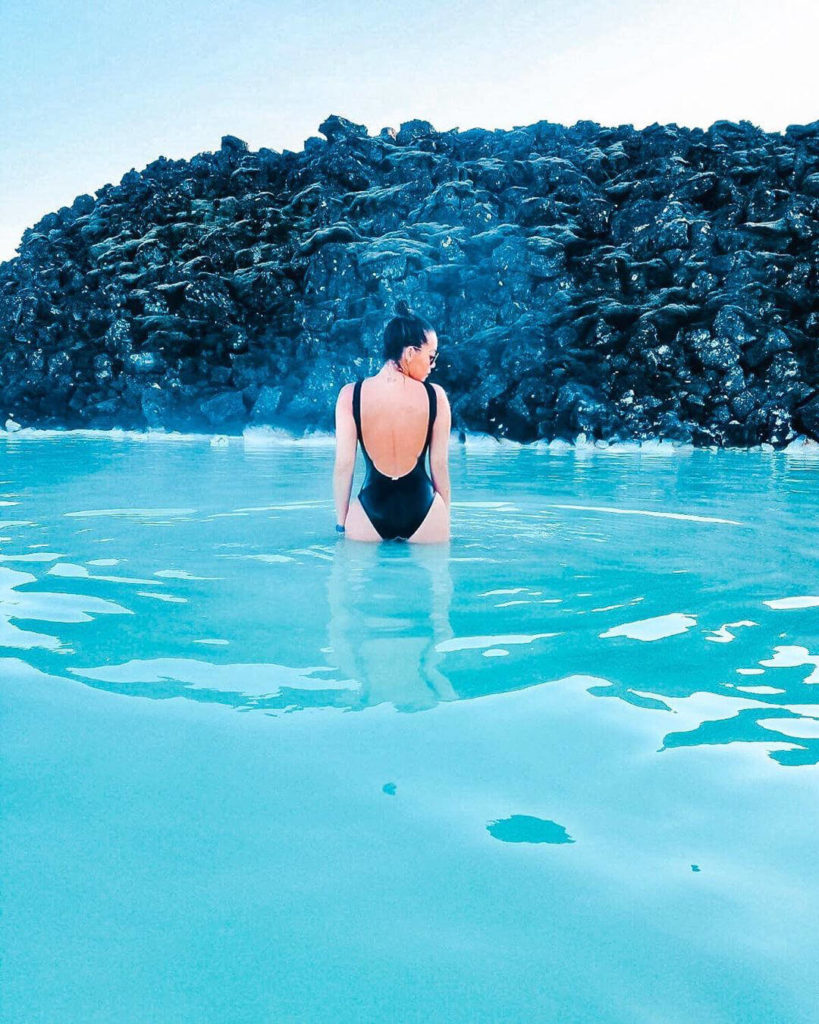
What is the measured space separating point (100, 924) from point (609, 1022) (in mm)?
956

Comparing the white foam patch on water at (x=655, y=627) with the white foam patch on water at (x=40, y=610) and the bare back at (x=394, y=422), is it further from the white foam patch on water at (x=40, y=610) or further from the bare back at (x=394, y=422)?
the white foam patch on water at (x=40, y=610)

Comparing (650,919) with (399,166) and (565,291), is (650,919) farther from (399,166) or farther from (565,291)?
(399,166)

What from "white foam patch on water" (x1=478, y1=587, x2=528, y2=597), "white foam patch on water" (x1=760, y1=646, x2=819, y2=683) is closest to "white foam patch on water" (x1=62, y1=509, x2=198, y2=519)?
"white foam patch on water" (x1=478, y1=587, x2=528, y2=597)

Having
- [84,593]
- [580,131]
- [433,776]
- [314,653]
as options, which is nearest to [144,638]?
[314,653]

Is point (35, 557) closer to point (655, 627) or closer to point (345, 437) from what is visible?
point (345, 437)

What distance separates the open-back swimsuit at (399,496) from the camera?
559cm

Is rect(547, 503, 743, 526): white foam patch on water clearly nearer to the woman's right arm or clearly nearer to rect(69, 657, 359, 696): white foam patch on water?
the woman's right arm

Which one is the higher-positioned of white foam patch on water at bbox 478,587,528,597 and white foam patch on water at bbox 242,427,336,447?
white foam patch on water at bbox 242,427,336,447

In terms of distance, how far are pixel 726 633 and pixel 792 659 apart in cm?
36

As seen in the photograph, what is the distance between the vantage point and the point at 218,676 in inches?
117

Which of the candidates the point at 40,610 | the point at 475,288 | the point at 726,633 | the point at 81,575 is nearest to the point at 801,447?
the point at 475,288

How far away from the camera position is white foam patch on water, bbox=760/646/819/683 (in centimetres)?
313

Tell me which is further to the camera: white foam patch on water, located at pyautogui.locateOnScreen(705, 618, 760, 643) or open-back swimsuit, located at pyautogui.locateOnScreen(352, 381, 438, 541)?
open-back swimsuit, located at pyautogui.locateOnScreen(352, 381, 438, 541)

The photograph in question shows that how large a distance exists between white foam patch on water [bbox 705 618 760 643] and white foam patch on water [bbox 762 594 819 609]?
17.2 inches
